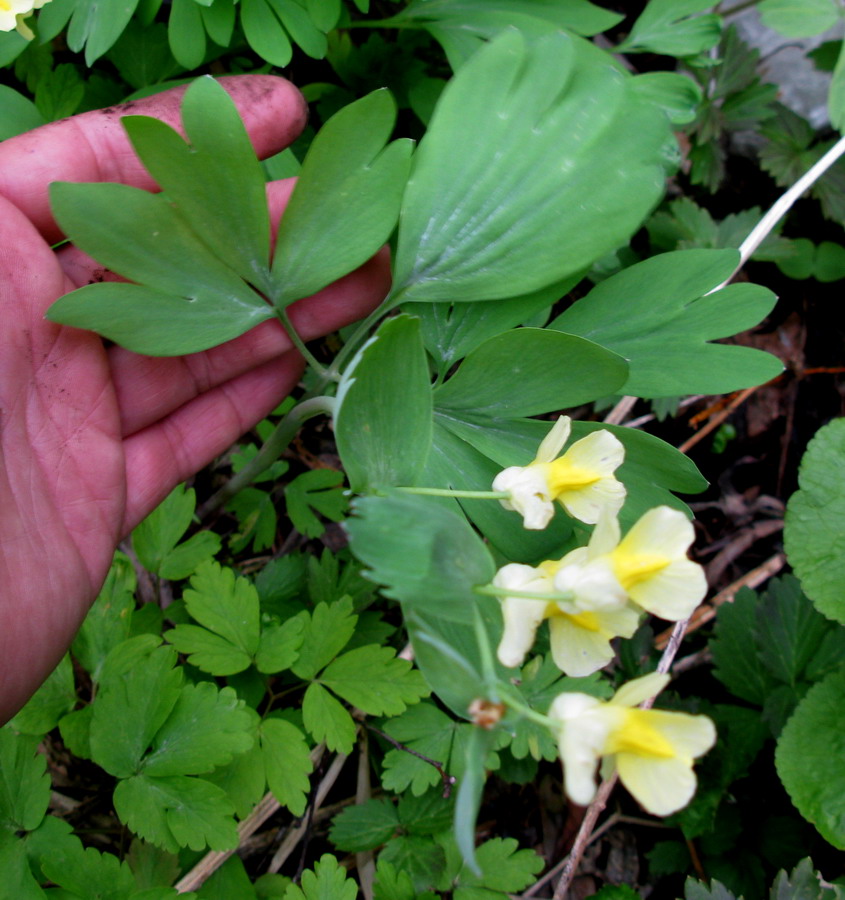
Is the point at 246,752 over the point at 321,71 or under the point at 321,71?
under

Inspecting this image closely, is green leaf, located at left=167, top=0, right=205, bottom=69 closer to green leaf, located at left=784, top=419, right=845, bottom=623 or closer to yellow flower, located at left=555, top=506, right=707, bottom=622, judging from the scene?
yellow flower, located at left=555, top=506, right=707, bottom=622

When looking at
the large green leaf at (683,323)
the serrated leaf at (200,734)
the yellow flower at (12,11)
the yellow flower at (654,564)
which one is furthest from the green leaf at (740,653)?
the yellow flower at (12,11)

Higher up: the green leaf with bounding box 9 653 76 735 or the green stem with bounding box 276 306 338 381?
the green stem with bounding box 276 306 338 381

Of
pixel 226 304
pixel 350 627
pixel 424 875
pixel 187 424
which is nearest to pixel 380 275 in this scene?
pixel 226 304

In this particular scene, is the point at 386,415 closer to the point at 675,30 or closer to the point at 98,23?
the point at 98,23

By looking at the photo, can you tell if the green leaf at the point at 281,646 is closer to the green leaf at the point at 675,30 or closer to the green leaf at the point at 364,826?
the green leaf at the point at 364,826

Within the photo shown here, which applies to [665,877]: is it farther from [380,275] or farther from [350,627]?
[380,275]

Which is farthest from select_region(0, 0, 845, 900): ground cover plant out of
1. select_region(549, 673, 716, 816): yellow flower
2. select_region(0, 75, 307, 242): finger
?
select_region(0, 75, 307, 242): finger

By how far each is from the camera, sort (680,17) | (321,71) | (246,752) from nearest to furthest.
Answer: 1. (246,752)
2. (680,17)
3. (321,71)

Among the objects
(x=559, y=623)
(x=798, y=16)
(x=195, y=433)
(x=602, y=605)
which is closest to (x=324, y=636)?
(x=195, y=433)
